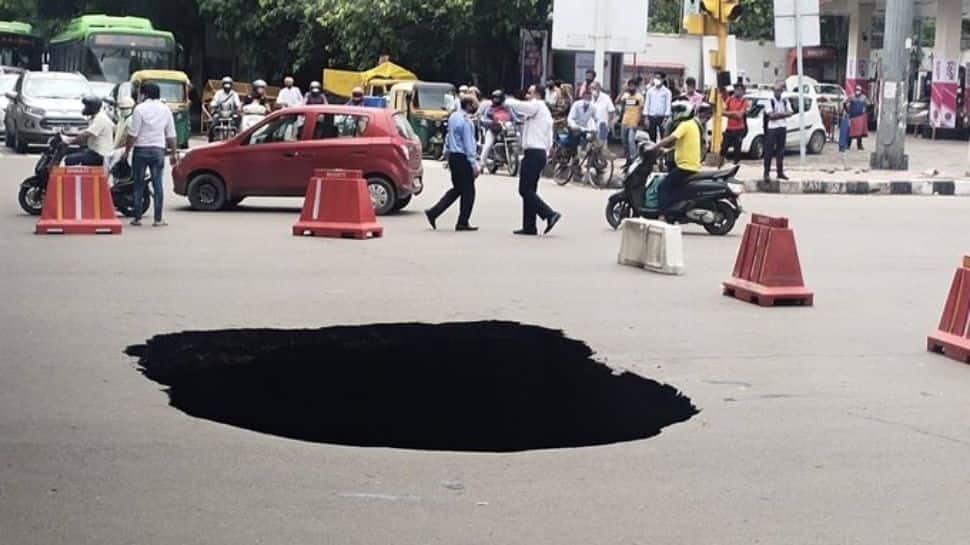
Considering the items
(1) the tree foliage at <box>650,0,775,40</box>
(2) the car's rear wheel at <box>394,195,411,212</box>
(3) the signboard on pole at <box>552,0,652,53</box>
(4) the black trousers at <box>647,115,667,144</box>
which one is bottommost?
(2) the car's rear wheel at <box>394,195,411,212</box>

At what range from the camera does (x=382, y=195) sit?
66.9 feet

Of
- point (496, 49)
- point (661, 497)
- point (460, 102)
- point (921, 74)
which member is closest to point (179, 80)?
point (496, 49)

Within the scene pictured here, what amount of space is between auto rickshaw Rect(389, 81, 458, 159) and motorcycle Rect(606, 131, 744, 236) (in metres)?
16.9

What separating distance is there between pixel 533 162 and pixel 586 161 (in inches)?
351

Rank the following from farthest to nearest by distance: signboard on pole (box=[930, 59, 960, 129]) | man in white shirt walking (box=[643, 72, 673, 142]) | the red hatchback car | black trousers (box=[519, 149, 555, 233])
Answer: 1. signboard on pole (box=[930, 59, 960, 129])
2. man in white shirt walking (box=[643, 72, 673, 142])
3. the red hatchback car
4. black trousers (box=[519, 149, 555, 233])

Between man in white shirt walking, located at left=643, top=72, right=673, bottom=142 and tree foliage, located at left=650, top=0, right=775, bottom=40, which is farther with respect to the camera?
tree foliage, located at left=650, top=0, right=775, bottom=40

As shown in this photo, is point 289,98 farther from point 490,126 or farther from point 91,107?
point 91,107

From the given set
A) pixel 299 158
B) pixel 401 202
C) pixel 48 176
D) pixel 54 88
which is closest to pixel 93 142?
pixel 48 176

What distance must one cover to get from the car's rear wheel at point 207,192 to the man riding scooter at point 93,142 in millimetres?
2061

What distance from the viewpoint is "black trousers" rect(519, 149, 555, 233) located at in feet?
58.1

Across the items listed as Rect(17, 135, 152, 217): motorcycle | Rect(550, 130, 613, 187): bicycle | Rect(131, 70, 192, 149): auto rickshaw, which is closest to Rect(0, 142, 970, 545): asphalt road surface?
Rect(17, 135, 152, 217): motorcycle

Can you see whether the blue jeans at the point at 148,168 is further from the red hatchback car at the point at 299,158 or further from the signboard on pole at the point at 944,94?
the signboard on pole at the point at 944,94

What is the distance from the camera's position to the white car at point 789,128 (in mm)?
34156

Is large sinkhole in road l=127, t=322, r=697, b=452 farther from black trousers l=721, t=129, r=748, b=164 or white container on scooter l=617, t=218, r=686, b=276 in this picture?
black trousers l=721, t=129, r=748, b=164
